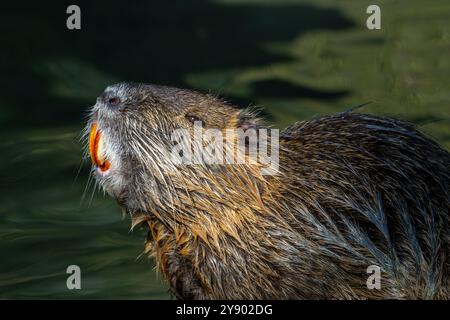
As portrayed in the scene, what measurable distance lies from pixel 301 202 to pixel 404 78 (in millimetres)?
3983

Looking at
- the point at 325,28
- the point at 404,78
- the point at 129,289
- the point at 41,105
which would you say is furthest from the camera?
the point at 325,28

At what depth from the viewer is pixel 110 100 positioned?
5.20 m

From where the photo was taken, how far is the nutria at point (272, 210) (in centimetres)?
507

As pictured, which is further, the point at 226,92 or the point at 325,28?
the point at 325,28

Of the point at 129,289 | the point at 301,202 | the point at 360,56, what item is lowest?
the point at 129,289

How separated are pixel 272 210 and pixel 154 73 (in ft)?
12.3

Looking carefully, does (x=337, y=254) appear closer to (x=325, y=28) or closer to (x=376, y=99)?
(x=376, y=99)

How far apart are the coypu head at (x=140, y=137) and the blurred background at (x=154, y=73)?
150cm

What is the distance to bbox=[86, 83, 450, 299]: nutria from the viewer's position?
5074mm

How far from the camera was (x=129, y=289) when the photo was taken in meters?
6.40

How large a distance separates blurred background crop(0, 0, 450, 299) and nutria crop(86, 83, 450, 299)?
149cm

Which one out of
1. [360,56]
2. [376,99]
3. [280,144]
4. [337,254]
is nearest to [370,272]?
[337,254]

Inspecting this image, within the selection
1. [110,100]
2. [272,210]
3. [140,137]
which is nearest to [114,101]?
[110,100]

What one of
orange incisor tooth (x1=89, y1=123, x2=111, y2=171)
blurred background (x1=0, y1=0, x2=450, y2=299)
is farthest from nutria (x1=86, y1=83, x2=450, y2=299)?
blurred background (x1=0, y1=0, x2=450, y2=299)
